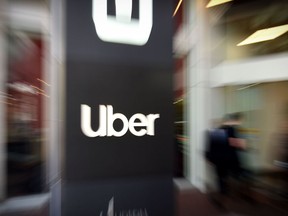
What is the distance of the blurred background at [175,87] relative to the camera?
3.68 ft

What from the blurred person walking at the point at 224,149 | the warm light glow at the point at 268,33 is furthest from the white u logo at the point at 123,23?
the warm light glow at the point at 268,33

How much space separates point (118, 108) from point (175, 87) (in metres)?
0.33

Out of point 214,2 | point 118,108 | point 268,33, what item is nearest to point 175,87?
point 118,108

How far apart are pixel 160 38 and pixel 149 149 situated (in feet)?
1.93

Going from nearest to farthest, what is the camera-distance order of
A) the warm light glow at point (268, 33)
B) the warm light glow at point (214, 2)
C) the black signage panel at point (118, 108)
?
the black signage panel at point (118, 108)
the warm light glow at point (214, 2)
the warm light glow at point (268, 33)

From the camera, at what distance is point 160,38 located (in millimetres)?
1214

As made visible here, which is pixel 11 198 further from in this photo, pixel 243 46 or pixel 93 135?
pixel 243 46

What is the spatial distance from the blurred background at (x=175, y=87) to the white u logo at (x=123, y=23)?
16cm

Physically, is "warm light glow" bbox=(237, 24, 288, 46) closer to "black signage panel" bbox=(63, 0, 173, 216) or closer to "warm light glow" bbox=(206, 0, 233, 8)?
"warm light glow" bbox=(206, 0, 233, 8)

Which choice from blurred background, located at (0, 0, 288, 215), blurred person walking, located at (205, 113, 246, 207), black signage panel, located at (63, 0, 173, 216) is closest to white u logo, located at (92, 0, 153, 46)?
black signage panel, located at (63, 0, 173, 216)

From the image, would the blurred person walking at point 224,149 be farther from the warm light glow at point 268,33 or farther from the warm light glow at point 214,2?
the warm light glow at point 268,33

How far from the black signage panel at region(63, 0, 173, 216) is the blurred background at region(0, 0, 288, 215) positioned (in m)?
0.06

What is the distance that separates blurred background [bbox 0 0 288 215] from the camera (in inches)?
44.2

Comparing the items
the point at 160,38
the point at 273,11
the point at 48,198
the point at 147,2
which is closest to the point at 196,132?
the point at 160,38
